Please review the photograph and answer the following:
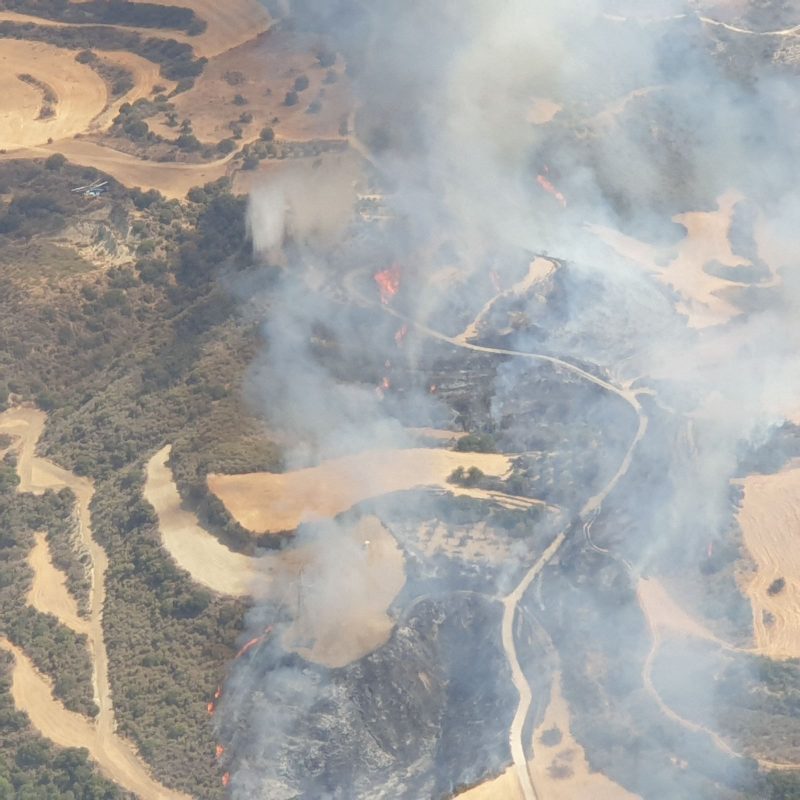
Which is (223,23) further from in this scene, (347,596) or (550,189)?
(347,596)

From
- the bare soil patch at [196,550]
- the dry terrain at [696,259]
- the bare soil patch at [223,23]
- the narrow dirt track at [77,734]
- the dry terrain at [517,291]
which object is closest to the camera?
the narrow dirt track at [77,734]

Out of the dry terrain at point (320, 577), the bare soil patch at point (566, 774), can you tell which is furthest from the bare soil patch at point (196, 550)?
the bare soil patch at point (566, 774)

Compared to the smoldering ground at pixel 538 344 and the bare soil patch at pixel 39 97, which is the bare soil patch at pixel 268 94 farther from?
the bare soil patch at pixel 39 97

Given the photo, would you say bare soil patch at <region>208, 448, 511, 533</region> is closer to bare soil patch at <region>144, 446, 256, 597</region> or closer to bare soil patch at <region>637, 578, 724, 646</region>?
bare soil patch at <region>144, 446, 256, 597</region>

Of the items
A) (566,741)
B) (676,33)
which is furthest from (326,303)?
(676,33)

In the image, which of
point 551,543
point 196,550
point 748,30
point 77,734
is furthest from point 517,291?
point 77,734
